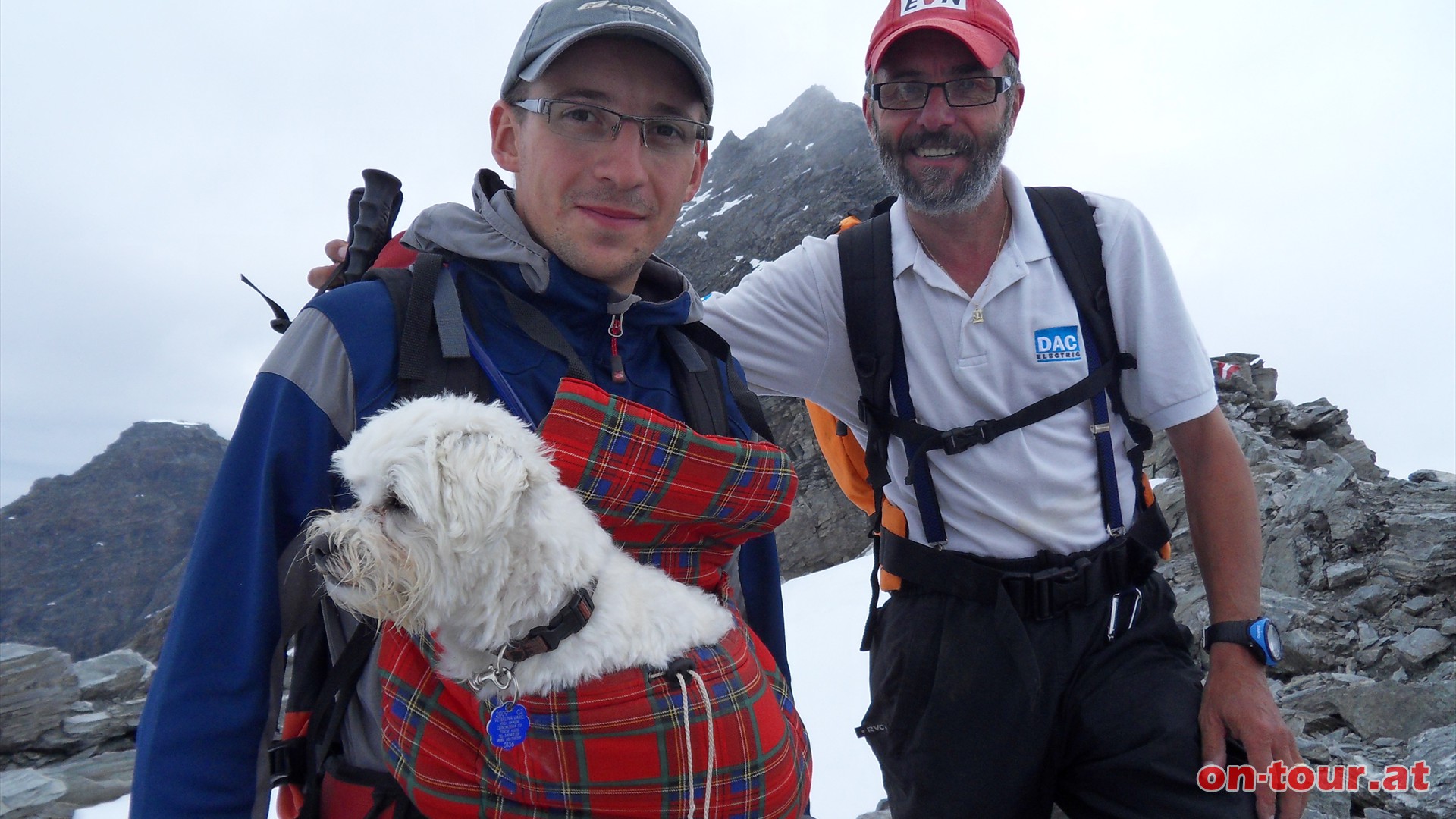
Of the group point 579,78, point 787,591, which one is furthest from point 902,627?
point 787,591

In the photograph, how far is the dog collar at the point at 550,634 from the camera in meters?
1.99

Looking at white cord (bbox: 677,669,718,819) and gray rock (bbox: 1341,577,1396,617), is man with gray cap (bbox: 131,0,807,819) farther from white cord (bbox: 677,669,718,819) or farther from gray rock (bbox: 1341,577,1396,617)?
gray rock (bbox: 1341,577,1396,617)

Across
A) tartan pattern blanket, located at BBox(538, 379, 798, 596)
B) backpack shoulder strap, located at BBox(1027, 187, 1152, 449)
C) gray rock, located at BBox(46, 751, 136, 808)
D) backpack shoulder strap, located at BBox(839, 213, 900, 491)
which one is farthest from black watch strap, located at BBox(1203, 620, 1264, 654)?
gray rock, located at BBox(46, 751, 136, 808)

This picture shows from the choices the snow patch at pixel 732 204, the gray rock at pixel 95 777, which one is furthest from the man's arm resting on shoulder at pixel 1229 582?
the snow patch at pixel 732 204

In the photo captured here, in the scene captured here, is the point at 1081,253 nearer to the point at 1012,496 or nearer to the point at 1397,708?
the point at 1012,496

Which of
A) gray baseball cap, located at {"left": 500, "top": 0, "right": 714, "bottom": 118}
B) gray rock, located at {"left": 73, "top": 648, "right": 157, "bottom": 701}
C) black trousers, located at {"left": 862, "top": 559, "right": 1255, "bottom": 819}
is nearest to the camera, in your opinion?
gray baseball cap, located at {"left": 500, "top": 0, "right": 714, "bottom": 118}

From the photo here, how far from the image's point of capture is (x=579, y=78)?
88.7 inches

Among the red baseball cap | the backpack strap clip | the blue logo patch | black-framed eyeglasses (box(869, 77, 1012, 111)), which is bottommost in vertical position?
the backpack strap clip

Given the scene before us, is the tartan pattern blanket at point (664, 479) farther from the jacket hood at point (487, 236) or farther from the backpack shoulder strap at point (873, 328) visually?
the backpack shoulder strap at point (873, 328)

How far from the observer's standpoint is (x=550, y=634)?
6.53 ft

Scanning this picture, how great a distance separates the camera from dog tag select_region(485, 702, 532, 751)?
186 centimetres

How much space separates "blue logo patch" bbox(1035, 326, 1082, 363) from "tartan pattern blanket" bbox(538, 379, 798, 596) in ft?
4.33

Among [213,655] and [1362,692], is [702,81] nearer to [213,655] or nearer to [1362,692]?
[213,655]

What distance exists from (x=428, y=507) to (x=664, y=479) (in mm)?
608
